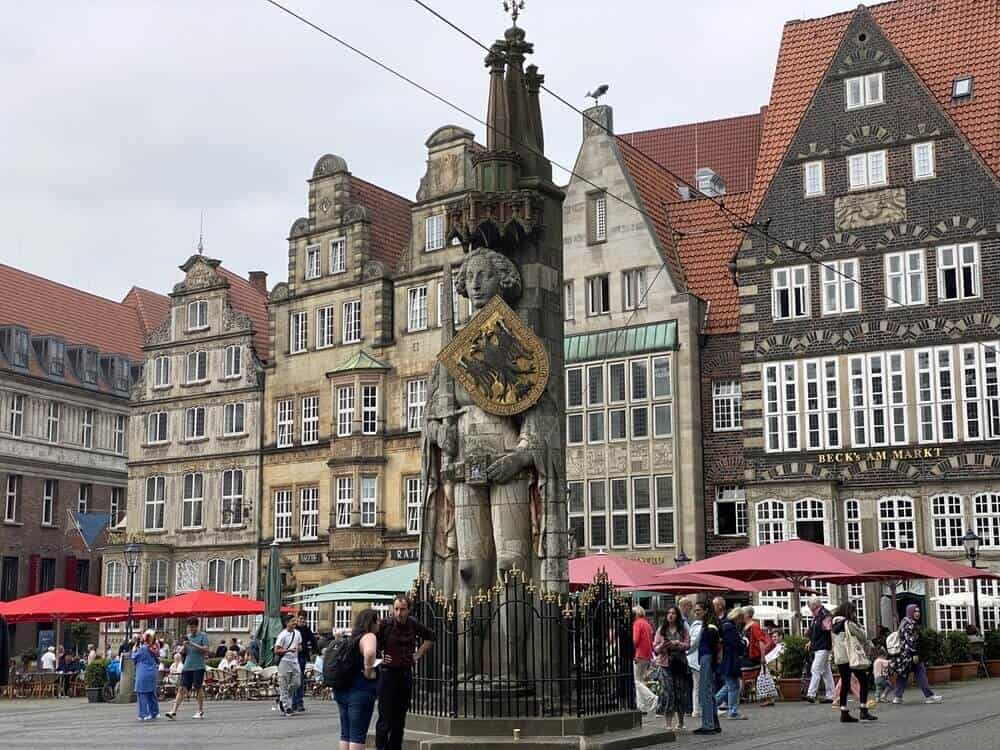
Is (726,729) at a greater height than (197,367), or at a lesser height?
lesser

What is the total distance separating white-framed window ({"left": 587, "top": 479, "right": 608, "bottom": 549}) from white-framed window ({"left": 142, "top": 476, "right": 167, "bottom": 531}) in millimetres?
17133

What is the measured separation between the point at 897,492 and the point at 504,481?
67.6ft

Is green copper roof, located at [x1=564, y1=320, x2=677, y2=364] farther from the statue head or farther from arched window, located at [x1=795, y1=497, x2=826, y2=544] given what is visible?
the statue head

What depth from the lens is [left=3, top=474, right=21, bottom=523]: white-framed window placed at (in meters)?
53.4

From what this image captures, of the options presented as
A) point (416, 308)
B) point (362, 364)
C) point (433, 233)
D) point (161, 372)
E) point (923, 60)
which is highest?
point (923, 60)

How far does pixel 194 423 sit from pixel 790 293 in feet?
70.7

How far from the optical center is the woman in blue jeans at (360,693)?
1114 cm

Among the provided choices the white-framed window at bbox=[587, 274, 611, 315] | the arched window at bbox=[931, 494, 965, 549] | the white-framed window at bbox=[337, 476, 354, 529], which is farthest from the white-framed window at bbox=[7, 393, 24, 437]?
the arched window at bbox=[931, 494, 965, 549]

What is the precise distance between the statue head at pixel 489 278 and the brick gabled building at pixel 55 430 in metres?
36.2

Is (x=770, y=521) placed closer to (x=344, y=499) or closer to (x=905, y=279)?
(x=905, y=279)

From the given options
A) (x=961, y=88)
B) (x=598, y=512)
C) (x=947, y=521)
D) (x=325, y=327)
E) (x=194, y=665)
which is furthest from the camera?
(x=325, y=327)

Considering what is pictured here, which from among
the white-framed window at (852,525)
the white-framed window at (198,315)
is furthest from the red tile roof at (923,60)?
the white-framed window at (198,315)

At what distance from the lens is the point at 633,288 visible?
127 feet

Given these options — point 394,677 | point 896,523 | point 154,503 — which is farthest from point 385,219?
point 394,677
